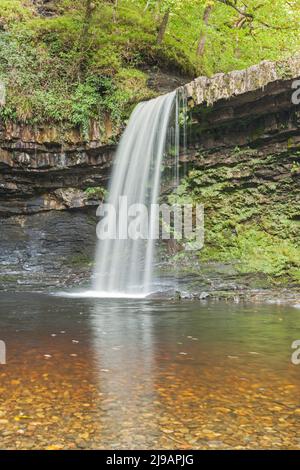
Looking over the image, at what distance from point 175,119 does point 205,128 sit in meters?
0.98

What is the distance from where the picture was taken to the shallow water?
11.0 ft

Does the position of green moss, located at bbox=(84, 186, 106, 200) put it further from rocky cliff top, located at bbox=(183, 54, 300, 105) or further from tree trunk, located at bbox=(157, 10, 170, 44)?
tree trunk, located at bbox=(157, 10, 170, 44)

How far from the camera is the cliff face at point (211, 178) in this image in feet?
43.1

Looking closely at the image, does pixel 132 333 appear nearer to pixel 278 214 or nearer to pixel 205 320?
pixel 205 320

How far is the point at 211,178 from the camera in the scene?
14.6 meters

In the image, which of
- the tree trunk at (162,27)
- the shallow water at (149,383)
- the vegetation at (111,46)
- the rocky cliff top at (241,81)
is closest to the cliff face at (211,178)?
the rocky cliff top at (241,81)

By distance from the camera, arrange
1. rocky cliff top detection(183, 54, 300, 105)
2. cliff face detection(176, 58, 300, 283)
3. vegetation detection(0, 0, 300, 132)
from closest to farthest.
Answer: rocky cliff top detection(183, 54, 300, 105)
cliff face detection(176, 58, 300, 283)
vegetation detection(0, 0, 300, 132)

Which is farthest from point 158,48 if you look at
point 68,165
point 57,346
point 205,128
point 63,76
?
point 57,346

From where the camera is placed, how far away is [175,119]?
1404cm

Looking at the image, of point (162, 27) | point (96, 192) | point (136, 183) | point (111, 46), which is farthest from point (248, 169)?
point (111, 46)

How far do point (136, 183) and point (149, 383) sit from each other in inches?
408

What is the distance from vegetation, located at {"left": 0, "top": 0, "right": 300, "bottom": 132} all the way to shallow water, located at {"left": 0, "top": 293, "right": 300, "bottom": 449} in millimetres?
8787

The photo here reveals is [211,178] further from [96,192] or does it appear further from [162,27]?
[162,27]

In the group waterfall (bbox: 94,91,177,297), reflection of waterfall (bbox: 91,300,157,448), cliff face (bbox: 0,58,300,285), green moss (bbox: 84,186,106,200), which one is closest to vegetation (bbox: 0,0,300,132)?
waterfall (bbox: 94,91,177,297)
